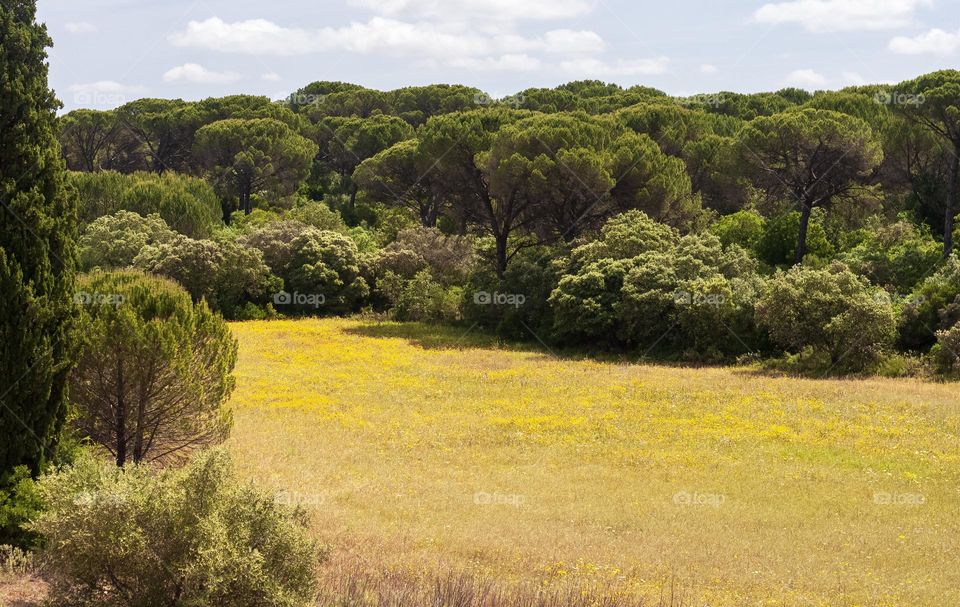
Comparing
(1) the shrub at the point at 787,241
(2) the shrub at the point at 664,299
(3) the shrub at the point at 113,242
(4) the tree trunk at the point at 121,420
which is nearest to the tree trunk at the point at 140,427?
(4) the tree trunk at the point at 121,420

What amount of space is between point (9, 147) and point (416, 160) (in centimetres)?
4553

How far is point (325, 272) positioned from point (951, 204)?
124ft

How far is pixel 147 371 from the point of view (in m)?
18.8

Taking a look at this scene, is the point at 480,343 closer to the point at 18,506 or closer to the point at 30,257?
the point at 30,257

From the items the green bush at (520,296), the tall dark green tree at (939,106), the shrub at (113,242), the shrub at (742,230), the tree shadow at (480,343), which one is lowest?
the tree shadow at (480,343)

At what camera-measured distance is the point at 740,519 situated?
19.0m

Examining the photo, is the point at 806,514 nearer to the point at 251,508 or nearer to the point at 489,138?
the point at 251,508

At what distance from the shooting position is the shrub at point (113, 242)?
53969 millimetres

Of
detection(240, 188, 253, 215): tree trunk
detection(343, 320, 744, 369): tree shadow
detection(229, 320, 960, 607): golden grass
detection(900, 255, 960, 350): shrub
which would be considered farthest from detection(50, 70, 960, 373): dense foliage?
detection(240, 188, 253, 215): tree trunk

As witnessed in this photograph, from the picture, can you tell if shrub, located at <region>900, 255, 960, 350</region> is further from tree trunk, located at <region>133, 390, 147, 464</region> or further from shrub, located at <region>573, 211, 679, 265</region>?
tree trunk, located at <region>133, 390, 147, 464</region>

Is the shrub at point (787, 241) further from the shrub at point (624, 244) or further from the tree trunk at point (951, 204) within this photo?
the shrub at point (624, 244)

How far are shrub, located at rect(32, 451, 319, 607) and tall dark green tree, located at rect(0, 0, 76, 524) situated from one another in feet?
10.2

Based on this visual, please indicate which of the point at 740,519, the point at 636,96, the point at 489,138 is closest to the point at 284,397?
the point at 740,519

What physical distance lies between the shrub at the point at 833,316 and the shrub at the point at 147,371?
83.6 feet
